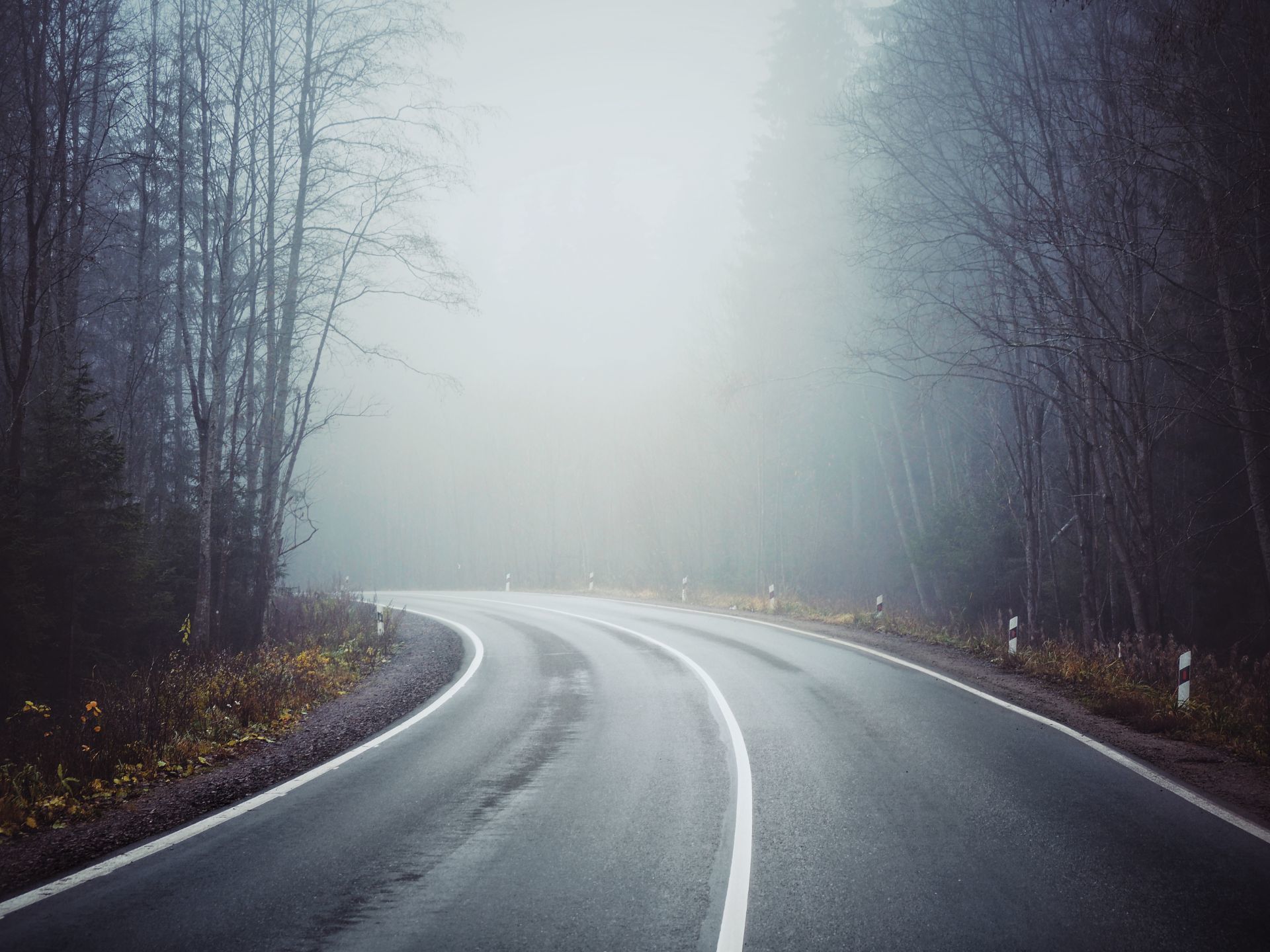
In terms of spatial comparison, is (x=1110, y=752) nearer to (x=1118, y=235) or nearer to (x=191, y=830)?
(x=191, y=830)

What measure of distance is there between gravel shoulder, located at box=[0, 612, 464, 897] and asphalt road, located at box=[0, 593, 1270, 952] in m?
0.45

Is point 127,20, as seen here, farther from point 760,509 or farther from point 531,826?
point 760,509

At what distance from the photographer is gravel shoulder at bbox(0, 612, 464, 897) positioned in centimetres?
448

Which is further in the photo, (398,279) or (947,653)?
(398,279)

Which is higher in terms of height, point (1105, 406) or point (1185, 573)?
point (1105, 406)

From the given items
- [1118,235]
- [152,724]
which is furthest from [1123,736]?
[152,724]

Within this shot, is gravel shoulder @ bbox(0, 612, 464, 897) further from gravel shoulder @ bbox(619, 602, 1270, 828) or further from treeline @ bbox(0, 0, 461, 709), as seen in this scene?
gravel shoulder @ bbox(619, 602, 1270, 828)

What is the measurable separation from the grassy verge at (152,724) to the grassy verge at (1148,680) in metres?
9.66

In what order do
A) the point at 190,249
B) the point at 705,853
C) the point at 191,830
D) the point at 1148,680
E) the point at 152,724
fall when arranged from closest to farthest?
the point at 705,853
the point at 191,830
the point at 152,724
the point at 1148,680
the point at 190,249

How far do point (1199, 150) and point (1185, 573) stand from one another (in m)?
10.3

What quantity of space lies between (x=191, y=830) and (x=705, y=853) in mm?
3550

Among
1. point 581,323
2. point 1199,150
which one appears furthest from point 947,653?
Result: point 581,323

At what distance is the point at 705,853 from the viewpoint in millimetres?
4488

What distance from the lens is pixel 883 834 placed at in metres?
4.74
